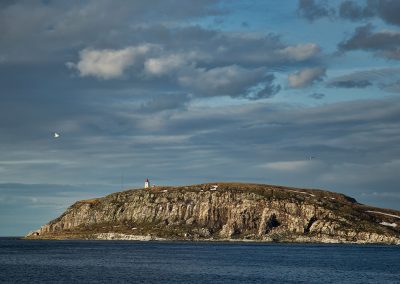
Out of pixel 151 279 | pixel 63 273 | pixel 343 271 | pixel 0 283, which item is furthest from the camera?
pixel 343 271

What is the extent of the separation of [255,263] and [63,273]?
175ft

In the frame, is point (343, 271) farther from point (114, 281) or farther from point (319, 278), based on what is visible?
point (114, 281)

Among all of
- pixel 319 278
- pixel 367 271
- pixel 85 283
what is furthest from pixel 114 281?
pixel 367 271

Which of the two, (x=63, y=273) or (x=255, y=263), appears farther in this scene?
(x=255, y=263)

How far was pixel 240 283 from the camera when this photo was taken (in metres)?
111

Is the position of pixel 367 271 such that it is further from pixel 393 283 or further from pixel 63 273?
pixel 63 273

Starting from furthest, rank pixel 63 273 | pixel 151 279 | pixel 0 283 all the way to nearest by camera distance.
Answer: pixel 63 273 < pixel 151 279 < pixel 0 283

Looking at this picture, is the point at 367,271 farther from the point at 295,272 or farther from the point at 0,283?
the point at 0,283

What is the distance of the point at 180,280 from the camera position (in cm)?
11400

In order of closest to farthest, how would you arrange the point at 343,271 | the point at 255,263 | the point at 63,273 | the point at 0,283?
the point at 0,283, the point at 63,273, the point at 343,271, the point at 255,263

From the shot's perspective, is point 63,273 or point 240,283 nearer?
point 240,283

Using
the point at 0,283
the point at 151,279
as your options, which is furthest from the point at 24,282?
the point at 151,279

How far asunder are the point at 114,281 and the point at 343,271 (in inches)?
2216

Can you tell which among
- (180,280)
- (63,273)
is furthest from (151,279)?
(63,273)
